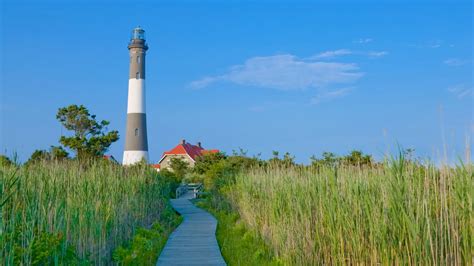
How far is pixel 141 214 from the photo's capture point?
827 cm

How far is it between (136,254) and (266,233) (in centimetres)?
192

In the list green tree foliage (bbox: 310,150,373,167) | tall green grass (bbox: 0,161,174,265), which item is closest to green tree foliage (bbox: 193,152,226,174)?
green tree foliage (bbox: 310,150,373,167)

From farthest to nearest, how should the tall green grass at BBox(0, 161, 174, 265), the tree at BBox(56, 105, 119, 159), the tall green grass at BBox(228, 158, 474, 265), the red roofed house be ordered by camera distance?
the red roofed house → the tree at BBox(56, 105, 119, 159) → the tall green grass at BBox(0, 161, 174, 265) → the tall green grass at BBox(228, 158, 474, 265)

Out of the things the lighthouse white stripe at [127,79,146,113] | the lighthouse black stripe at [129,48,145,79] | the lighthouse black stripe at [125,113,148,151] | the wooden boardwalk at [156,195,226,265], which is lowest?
the wooden boardwalk at [156,195,226,265]

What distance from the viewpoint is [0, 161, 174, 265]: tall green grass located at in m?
3.37

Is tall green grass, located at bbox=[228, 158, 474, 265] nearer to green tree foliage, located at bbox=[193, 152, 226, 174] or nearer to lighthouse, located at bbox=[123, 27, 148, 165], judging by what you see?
green tree foliage, located at bbox=[193, 152, 226, 174]

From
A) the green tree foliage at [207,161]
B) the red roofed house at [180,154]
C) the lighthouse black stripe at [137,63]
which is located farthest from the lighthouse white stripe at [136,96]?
the red roofed house at [180,154]

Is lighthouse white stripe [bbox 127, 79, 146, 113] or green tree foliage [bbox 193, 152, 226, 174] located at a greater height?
lighthouse white stripe [bbox 127, 79, 146, 113]

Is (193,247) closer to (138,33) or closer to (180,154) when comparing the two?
(138,33)

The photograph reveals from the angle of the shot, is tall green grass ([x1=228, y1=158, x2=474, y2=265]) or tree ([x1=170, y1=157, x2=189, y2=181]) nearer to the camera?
tall green grass ([x1=228, y1=158, x2=474, y2=265])

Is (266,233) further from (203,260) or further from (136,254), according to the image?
(136,254)

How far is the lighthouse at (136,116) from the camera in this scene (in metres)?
24.8

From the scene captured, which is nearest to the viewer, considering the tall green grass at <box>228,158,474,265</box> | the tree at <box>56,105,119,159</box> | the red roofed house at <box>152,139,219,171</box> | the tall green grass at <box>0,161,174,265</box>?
the tall green grass at <box>228,158,474,265</box>

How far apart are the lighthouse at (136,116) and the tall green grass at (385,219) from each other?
2009 cm
